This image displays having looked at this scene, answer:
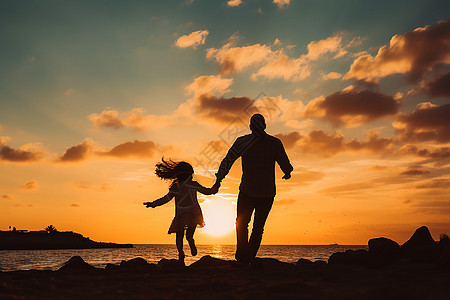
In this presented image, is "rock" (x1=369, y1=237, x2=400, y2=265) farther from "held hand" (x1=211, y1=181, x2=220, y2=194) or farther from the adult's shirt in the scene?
"held hand" (x1=211, y1=181, x2=220, y2=194)

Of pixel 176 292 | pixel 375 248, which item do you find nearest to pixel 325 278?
pixel 176 292

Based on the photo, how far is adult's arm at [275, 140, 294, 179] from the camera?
23.5 ft

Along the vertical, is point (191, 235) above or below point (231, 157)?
below

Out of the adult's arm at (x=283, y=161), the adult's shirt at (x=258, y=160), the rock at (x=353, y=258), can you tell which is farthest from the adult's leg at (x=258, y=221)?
the rock at (x=353, y=258)

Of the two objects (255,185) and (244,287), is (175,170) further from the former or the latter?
(244,287)

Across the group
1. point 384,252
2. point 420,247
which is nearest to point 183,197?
point 384,252

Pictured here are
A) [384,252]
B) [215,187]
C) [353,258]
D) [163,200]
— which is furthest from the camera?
[353,258]

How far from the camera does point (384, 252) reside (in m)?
9.42

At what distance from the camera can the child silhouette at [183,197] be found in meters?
8.16

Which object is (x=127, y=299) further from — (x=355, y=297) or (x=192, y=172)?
(x=192, y=172)

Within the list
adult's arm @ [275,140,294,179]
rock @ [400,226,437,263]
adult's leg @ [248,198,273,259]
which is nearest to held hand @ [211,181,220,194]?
adult's leg @ [248,198,273,259]

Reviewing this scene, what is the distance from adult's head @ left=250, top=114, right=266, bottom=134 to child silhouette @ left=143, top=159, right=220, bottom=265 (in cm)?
170

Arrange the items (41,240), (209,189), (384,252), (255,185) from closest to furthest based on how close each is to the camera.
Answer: (255,185) < (209,189) < (384,252) < (41,240)

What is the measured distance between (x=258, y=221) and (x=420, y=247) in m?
4.58
